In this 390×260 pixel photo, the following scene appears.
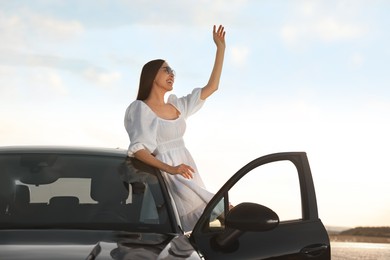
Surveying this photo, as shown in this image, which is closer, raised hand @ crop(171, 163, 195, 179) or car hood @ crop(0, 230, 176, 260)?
car hood @ crop(0, 230, 176, 260)

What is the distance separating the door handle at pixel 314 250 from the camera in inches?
230

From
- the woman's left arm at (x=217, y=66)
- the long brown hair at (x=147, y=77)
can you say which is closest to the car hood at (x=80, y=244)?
the long brown hair at (x=147, y=77)

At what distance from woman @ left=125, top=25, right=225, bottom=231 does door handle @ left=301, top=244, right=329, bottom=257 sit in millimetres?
751

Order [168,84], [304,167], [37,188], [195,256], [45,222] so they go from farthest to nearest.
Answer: [168,84]
[37,188]
[304,167]
[45,222]
[195,256]

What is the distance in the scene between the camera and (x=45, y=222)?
5641 mm

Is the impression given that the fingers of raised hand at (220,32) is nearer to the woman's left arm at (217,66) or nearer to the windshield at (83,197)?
the woman's left arm at (217,66)

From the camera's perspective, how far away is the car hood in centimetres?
468

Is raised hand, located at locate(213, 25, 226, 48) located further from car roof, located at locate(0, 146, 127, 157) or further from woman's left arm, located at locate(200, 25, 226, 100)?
car roof, located at locate(0, 146, 127, 157)

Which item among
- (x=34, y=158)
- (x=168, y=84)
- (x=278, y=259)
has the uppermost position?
(x=168, y=84)

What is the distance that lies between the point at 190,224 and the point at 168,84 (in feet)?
5.42

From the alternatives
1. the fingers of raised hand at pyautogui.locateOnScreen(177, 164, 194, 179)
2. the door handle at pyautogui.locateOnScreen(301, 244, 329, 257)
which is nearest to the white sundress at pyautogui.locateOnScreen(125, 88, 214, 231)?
the fingers of raised hand at pyautogui.locateOnScreen(177, 164, 194, 179)

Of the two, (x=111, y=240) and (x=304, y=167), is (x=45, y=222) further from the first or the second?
(x=304, y=167)

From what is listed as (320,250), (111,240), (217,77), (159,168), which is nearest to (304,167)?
(320,250)

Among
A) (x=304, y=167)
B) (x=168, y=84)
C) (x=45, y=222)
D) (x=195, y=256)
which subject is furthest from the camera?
(x=168, y=84)
